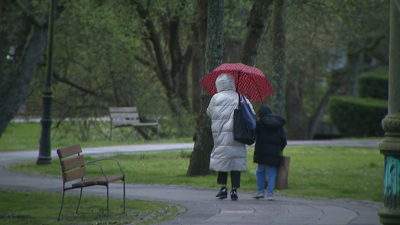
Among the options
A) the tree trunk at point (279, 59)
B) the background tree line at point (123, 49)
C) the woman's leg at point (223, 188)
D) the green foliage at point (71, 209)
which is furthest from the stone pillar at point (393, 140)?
the background tree line at point (123, 49)

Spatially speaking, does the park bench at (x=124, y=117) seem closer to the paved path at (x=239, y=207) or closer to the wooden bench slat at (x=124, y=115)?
the wooden bench slat at (x=124, y=115)

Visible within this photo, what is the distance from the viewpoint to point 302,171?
35.7 ft

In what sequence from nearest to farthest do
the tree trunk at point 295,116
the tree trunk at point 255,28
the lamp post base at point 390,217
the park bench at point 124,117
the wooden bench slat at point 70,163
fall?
the lamp post base at point 390,217 → the wooden bench slat at point 70,163 → the tree trunk at point 255,28 → the park bench at point 124,117 → the tree trunk at point 295,116

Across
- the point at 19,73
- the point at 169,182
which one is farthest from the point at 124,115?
the point at 169,182

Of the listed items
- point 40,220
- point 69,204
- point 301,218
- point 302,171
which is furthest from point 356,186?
point 40,220

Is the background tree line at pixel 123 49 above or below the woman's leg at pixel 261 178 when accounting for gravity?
above

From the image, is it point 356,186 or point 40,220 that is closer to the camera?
point 40,220

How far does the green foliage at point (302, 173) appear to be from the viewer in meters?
8.30

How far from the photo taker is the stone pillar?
12.5 ft

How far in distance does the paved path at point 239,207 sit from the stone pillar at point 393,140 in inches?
67.3

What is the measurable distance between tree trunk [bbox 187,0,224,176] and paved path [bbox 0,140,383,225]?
3.70 ft

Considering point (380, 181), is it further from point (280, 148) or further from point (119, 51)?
point (119, 51)

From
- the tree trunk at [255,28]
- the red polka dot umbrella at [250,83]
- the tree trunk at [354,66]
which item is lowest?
the red polka dot umbrella at [250,83]

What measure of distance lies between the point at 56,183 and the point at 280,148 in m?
4.36
